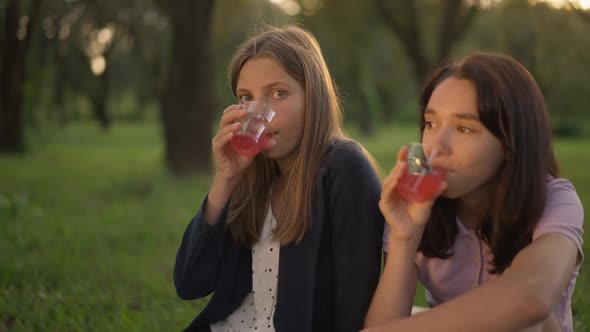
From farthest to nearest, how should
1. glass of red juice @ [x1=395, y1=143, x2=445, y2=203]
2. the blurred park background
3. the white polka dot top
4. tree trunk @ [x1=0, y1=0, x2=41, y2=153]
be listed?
1. tree trunk @ [x1=0, y1=0, x2=41, y2=153]
2. the blurred park background
3. the white polka dot top
4. glass of red juice @ [x1=395, y1=143, x2=445, y2=203]

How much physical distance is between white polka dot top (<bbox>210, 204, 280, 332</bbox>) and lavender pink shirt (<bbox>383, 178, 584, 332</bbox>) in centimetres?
43

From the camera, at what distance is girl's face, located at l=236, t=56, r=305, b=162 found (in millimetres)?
2266

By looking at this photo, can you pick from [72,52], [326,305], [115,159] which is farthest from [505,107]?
[72,52]

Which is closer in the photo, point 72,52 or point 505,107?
point 505,107

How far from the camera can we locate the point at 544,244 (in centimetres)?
183

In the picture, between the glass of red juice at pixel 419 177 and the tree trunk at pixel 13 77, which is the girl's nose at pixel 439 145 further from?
the tree trunk at pixel 13 77

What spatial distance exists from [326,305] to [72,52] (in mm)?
14621

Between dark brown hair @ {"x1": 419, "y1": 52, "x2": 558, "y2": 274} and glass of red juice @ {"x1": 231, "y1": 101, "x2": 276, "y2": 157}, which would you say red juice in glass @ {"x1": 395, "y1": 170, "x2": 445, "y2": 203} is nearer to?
dark brown hair @ {"x1": 419, "y1": 52, "x2": 558, "y2": 274}

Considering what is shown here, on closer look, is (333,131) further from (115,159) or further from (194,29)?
(115,159)

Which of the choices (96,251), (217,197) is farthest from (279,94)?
(96,251)

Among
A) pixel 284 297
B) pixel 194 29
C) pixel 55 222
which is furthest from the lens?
pixel 194 29

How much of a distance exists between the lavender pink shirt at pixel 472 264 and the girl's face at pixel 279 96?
1.51ft

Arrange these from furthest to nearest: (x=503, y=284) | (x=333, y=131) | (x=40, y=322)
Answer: (x=40, y=322), (x=333, y=131), (x=503, y=284)

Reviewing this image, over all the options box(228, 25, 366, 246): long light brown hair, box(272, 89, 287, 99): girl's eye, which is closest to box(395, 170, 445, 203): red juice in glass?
box(228, 25, 366, 246): long light brown hair
